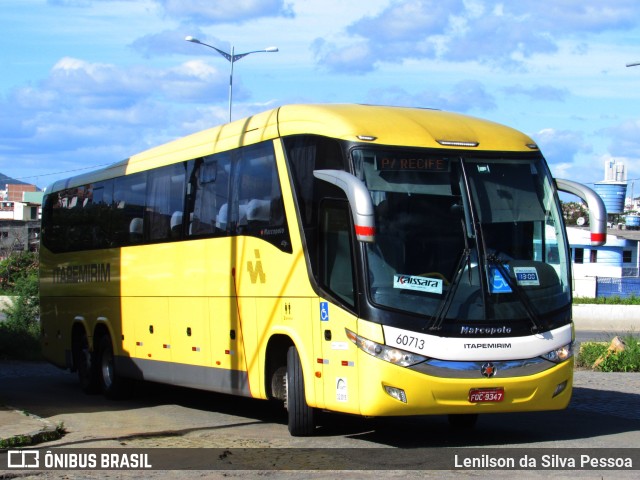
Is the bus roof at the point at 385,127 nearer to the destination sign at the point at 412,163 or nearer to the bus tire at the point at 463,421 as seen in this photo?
the destination sign at the point at 412,163

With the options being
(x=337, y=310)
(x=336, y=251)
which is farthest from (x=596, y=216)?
(x=337, y=310)

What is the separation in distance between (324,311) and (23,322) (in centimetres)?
1789

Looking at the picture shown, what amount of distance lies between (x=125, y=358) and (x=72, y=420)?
3.52 metres

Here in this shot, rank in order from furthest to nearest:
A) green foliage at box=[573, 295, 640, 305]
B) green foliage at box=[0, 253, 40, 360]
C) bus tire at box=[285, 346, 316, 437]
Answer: green foliage at box=[573, 295, 640, 305] < green foliage at box=[0, 253, 40, 360] < bus tire at box=[285, 346, 316, 437]

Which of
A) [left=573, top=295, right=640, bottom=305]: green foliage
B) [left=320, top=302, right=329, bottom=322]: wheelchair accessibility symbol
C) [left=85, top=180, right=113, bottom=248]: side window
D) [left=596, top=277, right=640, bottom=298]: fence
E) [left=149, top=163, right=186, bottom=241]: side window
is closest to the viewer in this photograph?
[left=320, top=302, right=329, bottom=322]: wheelchair accessibility symbol

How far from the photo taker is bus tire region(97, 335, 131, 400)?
17.2 metres

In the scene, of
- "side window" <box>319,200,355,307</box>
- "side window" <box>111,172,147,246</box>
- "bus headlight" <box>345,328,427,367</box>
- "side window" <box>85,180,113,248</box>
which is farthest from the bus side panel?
"side window" <box>85,180,113,248</box>

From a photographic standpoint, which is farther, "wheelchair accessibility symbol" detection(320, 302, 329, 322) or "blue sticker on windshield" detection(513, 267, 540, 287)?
"wheelchair accessibility symbol" detection(320, 302, 329, 322)

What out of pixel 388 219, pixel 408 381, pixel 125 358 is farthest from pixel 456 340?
pixel 125 358

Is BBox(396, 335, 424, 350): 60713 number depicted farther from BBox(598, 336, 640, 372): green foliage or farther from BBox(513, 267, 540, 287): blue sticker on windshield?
BBox(598, 336, 640, 372): green foliage

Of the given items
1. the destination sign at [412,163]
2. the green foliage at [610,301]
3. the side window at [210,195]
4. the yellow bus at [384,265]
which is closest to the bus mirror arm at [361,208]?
the yellow bus at [384,265]

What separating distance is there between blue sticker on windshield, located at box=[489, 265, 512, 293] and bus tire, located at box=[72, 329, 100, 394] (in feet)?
31.6

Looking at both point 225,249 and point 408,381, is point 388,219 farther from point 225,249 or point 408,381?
point 225,249

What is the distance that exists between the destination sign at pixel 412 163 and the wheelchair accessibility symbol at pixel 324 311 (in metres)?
1.54
